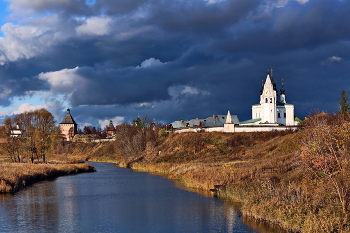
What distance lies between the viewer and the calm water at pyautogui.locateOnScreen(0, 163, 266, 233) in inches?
1088

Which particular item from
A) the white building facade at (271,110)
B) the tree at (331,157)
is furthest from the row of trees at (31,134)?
the white building facade at (271,110)

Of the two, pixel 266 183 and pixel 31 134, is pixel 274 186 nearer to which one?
pixel 266 183

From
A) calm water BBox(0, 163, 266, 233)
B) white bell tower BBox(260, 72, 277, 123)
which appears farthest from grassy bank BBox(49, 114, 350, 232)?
white bell tower BBox(260, 72, 277, 123)

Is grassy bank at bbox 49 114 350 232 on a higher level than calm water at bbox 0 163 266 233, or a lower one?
higher

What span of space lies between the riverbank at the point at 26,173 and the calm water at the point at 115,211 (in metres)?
1.69

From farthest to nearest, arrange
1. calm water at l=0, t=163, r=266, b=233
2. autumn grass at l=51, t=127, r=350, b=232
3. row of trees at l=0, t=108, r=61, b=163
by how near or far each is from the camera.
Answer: row of trees at l=0, t=108, r=61, b=163 → calm water at l=0, t=163, r=266, b=233 → autumn grass at l=51, t=127, r=350, b=232

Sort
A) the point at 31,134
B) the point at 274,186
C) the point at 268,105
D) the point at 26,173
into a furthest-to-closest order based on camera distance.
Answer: the point at 268,105 < the point at 31,134 < the point at 26,173 < the point at 274,186

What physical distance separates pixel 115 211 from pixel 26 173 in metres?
26.5

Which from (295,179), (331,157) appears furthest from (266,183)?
(295,179)

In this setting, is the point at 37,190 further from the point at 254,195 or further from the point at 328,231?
the point at 328,231

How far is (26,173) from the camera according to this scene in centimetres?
5506

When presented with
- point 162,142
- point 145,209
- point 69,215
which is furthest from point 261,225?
point 162,142

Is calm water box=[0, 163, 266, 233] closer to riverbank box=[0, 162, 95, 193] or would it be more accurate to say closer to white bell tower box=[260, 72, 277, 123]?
riverbank box=[0, 162, 95, 193]

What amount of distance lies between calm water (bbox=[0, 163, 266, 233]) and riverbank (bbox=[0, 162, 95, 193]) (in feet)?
5.54
